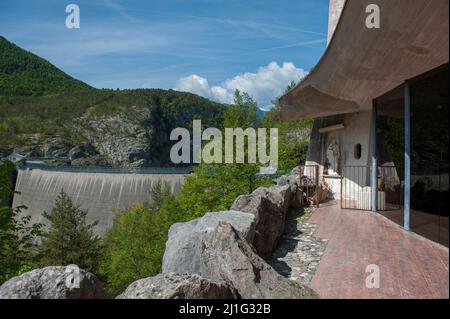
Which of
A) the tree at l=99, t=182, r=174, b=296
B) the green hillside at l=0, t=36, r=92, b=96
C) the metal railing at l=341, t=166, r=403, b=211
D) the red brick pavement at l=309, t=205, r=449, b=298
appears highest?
the green hillside at l=0, t=36, r=92, b=96

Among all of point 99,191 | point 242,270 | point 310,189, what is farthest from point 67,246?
point 242,270

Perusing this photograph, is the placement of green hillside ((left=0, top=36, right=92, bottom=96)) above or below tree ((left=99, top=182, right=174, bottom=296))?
above

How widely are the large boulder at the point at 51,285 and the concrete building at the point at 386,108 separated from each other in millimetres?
2773

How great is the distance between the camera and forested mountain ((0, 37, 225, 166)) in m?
67.5

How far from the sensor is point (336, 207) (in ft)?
38.9

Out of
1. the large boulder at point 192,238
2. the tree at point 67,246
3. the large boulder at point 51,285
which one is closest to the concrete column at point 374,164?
the large boulder at point 192,238

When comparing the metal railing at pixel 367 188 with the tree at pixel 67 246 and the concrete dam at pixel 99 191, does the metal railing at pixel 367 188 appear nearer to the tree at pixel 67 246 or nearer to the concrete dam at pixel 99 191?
the tree at pixel 67 246

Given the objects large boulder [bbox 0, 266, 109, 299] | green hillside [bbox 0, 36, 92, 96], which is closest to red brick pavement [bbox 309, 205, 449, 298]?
large boulder [bbox 0, 266, 109, 299]

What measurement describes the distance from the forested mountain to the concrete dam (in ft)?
67.5

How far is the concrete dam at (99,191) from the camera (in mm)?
42156

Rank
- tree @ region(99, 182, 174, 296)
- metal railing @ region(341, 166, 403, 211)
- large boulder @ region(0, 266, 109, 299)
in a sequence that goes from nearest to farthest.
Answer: large boulder @ region(0, 266, 109, 299)
metal railing @ region(341, 166, 403, 211)
tree @ region(99, 182, 174, 296)

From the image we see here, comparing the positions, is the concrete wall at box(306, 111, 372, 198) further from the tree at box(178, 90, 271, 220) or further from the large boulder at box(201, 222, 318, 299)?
the large boulder at box(201, 222, 318, 299)
